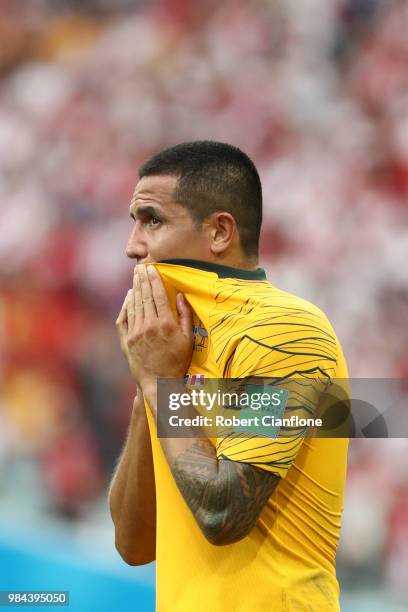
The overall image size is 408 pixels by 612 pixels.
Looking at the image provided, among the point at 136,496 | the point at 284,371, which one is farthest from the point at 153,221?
the point at 136,496

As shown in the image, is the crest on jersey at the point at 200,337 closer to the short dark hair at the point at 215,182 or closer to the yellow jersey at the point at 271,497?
the yellow jersey at the point at 271,497

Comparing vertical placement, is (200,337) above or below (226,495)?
above

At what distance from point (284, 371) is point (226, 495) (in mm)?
266

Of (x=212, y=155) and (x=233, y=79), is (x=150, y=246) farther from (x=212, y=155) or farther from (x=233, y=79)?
(x=233, y=79)

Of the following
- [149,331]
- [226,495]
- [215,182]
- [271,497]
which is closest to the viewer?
[226,495]

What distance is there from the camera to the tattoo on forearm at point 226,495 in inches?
66.1

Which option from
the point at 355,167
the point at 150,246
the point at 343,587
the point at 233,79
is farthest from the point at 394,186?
the point at 150,246

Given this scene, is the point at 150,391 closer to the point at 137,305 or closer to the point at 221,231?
the point at 137,305

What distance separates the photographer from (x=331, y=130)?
501 centimetres

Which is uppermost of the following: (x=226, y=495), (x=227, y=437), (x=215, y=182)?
(x=215, y=182)

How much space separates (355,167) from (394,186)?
24 cm

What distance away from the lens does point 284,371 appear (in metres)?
1.78

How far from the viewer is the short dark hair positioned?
214 cm

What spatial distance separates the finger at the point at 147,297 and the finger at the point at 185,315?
58 millimetres
